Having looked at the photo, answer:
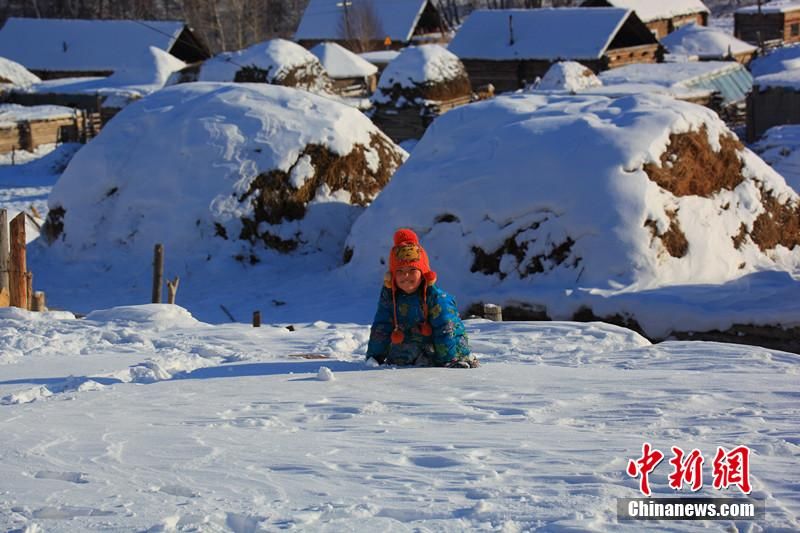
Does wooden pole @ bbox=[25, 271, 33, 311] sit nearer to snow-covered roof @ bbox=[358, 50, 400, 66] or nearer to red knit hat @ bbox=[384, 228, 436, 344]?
red knit hat @ bbox=[384, 228, 436, 344]

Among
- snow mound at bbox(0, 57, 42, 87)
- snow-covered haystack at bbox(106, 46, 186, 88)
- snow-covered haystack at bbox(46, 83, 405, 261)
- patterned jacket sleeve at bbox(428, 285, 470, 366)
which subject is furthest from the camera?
snow mound at bbox(0, 57, 42, 87)

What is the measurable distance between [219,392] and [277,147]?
9276mm

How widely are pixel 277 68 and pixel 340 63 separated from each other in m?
11.9

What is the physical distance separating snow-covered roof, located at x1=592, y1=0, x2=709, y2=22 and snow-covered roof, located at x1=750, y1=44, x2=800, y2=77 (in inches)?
430

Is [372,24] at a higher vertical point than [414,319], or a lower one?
higher

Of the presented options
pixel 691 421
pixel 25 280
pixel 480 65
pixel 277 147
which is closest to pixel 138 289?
pixel 277 147

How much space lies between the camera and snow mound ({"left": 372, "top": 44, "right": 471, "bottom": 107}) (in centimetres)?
3064

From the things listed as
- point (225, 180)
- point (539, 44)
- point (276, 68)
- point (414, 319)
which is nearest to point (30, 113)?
point (276, 68)

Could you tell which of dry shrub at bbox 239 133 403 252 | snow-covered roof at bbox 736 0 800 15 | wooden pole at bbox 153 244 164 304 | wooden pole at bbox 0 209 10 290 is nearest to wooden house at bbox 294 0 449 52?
snow-covered roof at bbox 736 0 800 15

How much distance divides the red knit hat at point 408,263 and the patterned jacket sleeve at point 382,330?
0.19ft

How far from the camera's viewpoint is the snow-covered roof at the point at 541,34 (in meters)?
40.8

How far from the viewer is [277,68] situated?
29922mm

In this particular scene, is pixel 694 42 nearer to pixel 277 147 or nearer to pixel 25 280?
pixel 277 147

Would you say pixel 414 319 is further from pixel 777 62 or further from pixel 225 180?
pixel 777 62
